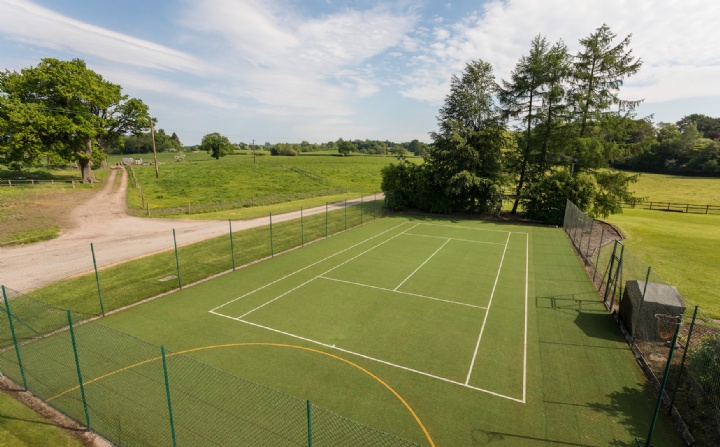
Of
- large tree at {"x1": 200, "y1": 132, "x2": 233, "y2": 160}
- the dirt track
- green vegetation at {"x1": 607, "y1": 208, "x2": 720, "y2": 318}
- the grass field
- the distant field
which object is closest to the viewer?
the grass field

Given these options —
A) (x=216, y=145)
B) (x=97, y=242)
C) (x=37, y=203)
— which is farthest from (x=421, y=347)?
(x=216, y=145)

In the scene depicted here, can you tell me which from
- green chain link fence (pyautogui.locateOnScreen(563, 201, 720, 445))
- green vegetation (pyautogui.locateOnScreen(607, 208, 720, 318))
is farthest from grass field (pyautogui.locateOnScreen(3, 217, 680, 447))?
green vegetation (pyautogui.locateOnScreen(607, 208, 720, 318))

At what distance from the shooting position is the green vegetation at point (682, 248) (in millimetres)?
14750

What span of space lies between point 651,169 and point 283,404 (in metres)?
99.2

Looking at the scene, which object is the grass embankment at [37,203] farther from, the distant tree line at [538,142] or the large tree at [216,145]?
the large tree at [216,145]

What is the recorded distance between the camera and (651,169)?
254 ft

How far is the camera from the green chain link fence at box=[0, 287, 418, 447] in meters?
6.62

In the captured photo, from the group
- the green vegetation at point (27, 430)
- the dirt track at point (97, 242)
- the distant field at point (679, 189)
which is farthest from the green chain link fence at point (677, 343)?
the distant field at point (679, 189)

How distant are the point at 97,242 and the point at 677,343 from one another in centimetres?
2802

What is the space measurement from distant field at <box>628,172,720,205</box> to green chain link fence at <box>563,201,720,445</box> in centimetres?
3900

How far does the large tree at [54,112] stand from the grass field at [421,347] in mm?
38364

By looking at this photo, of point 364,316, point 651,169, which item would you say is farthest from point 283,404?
point 651,169

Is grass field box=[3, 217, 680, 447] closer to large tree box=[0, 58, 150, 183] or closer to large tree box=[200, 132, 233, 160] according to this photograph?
large tree box=[0, 58, 150, 183]

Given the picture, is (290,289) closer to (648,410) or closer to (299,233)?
(299,233)
